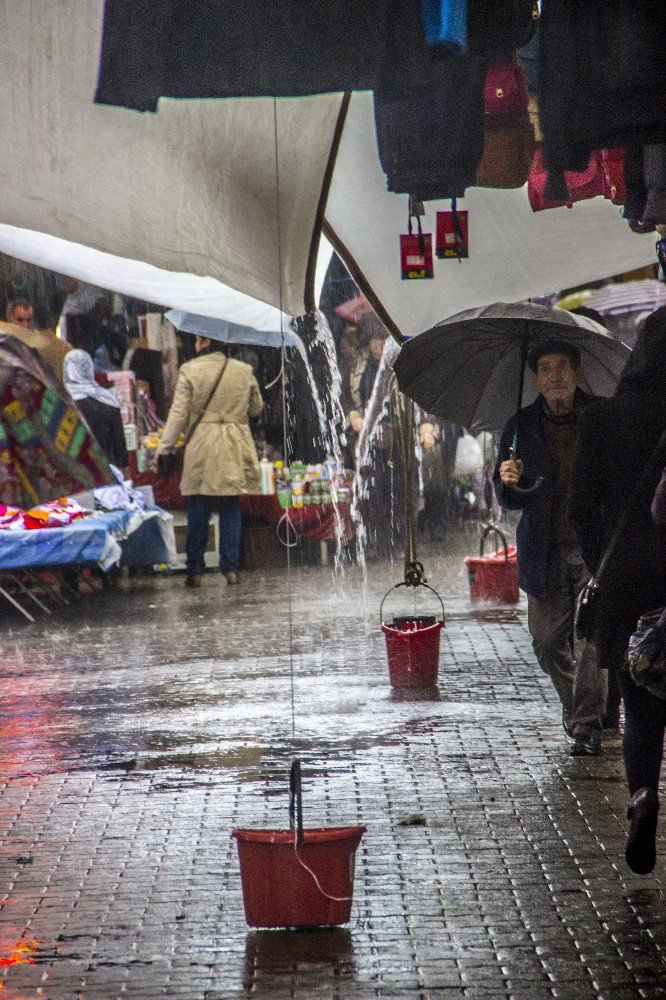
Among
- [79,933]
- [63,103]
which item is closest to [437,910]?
[79,933]

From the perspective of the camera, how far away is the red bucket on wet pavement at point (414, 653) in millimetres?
8109

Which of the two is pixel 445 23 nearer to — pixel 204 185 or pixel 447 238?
pixel 204 185

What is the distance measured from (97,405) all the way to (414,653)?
7204 mm

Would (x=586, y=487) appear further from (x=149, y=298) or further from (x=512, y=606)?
(x=512, y=606)

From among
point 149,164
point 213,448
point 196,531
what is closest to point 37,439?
point 149,164

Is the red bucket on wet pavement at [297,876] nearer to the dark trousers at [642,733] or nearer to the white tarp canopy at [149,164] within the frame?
the dark trousers at [642,733]

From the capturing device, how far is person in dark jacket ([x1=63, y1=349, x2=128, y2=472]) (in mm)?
14344

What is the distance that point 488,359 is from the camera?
7.71 meters

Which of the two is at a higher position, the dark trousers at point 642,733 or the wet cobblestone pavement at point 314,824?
the dark trousers at point 642,733

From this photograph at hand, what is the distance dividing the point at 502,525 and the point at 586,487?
46.7 feet

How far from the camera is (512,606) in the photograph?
1173cm

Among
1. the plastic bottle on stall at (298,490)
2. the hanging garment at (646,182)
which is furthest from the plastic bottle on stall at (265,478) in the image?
the hanging garment at (646,182)

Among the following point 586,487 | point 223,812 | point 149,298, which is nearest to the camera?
point 586,487

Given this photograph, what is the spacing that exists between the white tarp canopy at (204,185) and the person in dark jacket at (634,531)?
1413 millimetres
